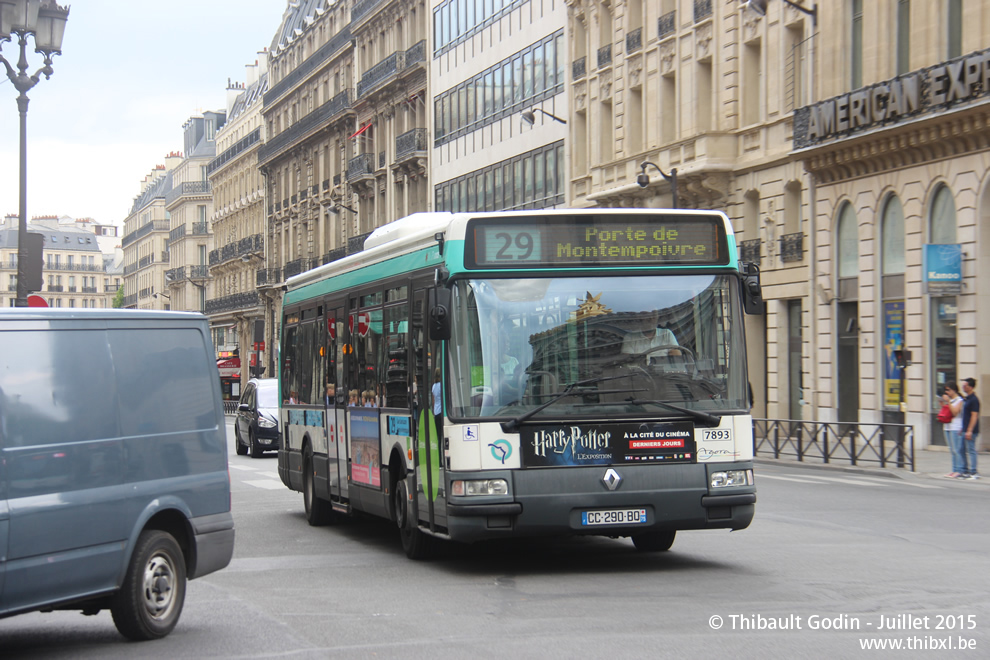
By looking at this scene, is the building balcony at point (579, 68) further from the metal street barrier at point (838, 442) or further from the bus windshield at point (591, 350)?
the bus windshield at point (591, 350)

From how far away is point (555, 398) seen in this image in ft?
37.6

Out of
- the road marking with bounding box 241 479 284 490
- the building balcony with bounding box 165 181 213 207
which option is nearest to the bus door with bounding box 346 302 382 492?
the road marking with bounding box 241 479 284 490

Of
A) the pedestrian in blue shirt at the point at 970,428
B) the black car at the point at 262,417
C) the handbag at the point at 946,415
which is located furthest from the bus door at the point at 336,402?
the black car at the point at 262,417

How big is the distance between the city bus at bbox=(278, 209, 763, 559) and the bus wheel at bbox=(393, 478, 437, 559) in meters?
0.37

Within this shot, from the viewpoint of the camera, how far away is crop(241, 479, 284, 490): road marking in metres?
23.5

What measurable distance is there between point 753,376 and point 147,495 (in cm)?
3337

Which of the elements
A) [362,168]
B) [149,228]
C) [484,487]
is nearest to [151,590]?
[484,487]

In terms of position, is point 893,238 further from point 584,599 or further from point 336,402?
point 584,599

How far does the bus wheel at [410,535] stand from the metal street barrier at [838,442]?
1417cm

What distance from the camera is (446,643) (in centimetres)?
851

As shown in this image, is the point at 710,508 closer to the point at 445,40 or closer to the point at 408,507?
the point at 408,507

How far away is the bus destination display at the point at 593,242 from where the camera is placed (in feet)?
38.5

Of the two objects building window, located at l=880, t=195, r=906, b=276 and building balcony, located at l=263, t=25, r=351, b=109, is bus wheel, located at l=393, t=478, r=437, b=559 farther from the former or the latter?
building balcony, located at l=263, t=25, r=351, b=109

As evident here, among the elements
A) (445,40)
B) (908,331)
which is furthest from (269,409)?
(445,40)
